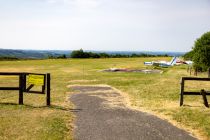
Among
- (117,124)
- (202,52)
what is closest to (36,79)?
(117,124)

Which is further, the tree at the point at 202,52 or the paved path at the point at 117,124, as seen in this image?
the tree at the point at 202,52

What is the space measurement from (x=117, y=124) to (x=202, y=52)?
80.6 ft

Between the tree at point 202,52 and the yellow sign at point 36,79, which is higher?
the tree at point 202,52

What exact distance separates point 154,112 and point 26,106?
5.94 meters

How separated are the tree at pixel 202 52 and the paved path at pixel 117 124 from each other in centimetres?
1965

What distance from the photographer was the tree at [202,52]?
34312 millimetres

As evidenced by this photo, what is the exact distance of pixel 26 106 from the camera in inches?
627

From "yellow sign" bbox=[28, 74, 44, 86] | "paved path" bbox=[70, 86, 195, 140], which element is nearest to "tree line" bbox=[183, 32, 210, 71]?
"paved path" bbox=[70, 86, 195, 140]

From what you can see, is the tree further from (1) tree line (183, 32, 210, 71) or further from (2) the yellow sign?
(2) the yellow sign

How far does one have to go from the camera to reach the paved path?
10.7 meters

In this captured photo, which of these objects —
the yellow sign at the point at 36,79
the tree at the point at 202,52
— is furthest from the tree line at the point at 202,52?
the yellow sign at the point at 36,79

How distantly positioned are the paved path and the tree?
1965 centimetres

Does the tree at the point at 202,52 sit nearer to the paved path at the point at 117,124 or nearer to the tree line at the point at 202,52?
the tree line at the point at 202,52

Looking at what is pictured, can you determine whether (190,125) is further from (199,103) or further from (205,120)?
(199,103)
